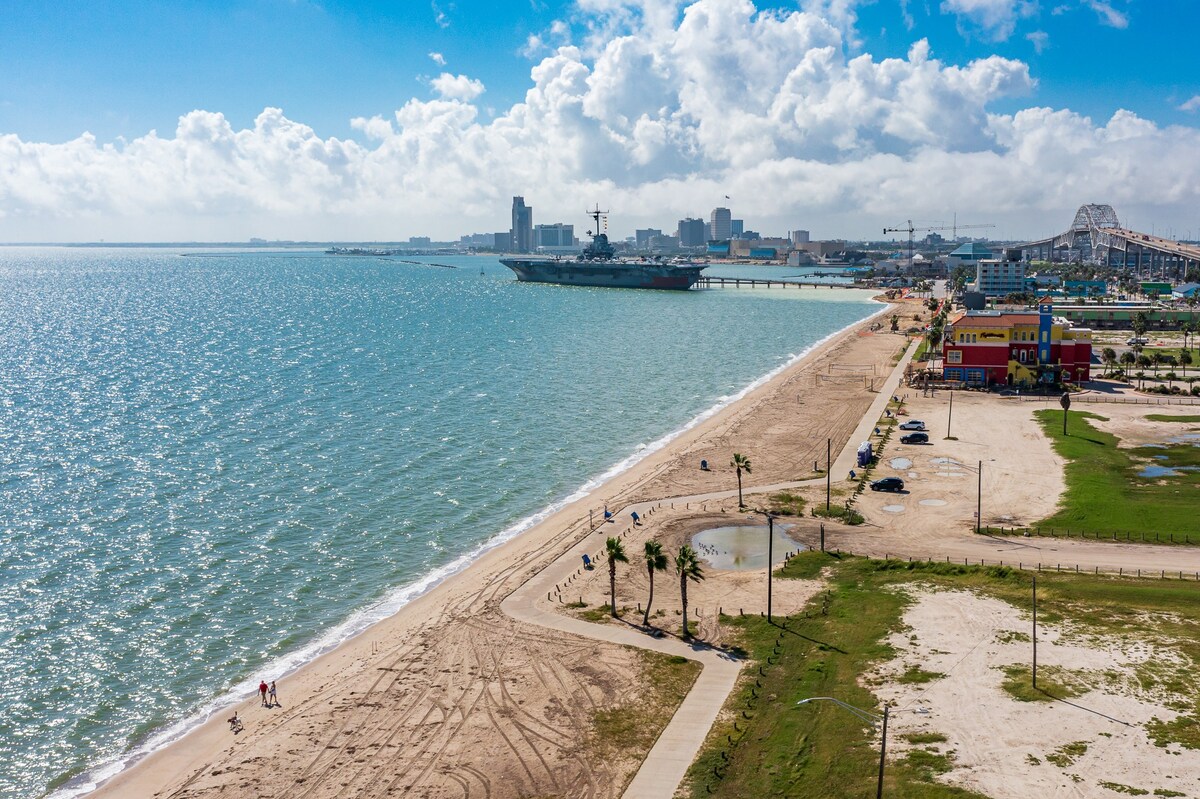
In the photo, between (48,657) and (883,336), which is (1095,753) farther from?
(883,336)

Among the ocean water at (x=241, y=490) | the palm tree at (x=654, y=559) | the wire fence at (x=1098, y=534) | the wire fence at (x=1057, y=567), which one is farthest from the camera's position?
the wire fence at (x=1098, y=534)

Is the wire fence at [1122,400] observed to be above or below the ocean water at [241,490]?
above

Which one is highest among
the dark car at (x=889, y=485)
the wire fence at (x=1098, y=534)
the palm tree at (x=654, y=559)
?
the palm tree at (x=654, y=559)

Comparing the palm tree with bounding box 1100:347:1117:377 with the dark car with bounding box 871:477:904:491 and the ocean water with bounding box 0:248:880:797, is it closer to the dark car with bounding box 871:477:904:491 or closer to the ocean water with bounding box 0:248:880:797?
the ocean water with bounding box 0:248:880:797

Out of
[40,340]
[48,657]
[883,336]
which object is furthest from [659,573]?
[40,340]

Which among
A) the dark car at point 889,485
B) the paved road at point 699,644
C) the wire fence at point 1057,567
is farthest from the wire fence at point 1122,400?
the wire fence at point 1057,567

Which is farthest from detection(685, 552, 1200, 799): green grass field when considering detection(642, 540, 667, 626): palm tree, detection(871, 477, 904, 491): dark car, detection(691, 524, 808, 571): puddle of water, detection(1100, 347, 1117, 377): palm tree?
detection(1100, 347, 1117, 377): palm tree

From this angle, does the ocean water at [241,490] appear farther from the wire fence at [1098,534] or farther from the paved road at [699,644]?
the wire fence at [1098,534]
